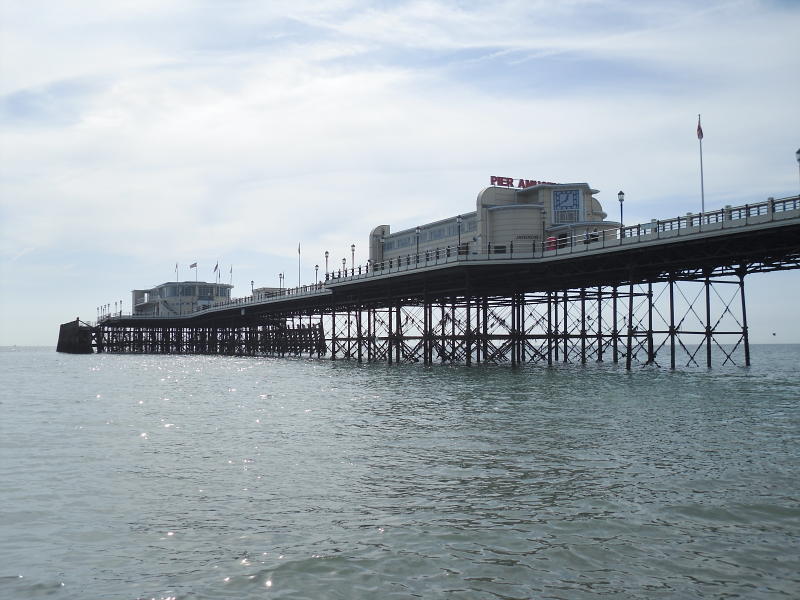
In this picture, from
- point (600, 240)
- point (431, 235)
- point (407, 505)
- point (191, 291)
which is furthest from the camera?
point (191, 291)

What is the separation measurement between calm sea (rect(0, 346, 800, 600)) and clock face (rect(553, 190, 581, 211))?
38.3 meters

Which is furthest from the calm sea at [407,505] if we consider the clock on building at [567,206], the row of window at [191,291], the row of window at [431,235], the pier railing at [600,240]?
the row of window at [191,291]

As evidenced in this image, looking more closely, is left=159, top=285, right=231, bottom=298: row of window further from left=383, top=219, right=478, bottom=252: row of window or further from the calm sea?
the calm sea

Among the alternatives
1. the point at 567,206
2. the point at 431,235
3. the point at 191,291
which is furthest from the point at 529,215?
the point at 191,291

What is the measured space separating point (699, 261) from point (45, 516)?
142 feet

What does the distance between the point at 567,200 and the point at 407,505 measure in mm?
53687

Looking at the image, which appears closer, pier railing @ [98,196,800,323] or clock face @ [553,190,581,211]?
pier railing @ [98,196,800,323]

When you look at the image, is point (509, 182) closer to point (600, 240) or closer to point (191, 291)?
point (600, 240)

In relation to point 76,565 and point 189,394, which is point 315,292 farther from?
point 76,565

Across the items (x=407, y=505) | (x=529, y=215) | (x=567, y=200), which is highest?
(x=567, y=200)

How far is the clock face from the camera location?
6444cm

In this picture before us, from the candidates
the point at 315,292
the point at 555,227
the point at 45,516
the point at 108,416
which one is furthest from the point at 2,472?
the point at 315,292

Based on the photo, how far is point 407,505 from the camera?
13.9 m

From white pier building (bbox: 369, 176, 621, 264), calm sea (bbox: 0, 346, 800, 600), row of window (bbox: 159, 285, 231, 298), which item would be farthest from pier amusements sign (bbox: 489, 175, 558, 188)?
row of window (bbox: 159, 285, 231, 298)
